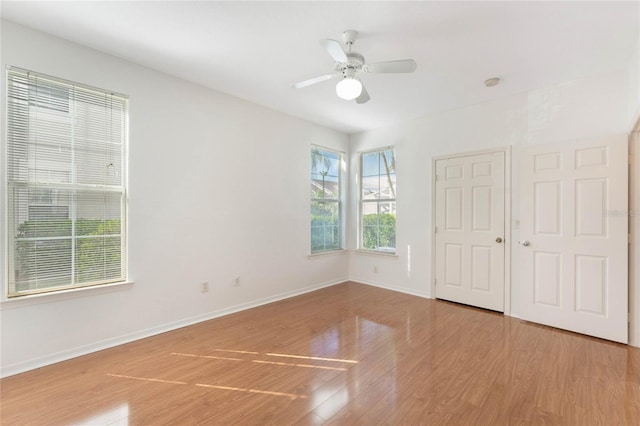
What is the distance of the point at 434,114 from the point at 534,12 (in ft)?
7.10

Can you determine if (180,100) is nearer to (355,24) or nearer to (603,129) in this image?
(355,24)

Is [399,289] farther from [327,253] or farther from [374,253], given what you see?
[327,253]

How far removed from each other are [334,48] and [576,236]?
3136mm

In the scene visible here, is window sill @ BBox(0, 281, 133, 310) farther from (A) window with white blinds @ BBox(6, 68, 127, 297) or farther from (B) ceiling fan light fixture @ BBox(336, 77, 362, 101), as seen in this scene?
(B) ceiling fan light fixture @ BBox(336, 77, 362, 101)

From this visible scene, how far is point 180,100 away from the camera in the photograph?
10.4 feet

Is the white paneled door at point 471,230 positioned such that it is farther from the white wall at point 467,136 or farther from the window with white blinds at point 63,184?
the window with white blinds at point 63,184

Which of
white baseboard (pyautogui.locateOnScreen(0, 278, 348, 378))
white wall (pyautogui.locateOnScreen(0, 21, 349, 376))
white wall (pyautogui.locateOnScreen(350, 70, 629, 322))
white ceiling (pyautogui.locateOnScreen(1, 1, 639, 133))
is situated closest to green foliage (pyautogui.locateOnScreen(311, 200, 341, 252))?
white wall (pyautogui.locateOnScreen(0, 21, 349, 376))

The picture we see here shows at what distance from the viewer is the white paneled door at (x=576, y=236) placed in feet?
9.22

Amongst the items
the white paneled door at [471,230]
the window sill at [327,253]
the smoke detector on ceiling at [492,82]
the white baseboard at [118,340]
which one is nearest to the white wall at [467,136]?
the white paneled door at [471,230]

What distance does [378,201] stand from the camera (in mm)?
4984

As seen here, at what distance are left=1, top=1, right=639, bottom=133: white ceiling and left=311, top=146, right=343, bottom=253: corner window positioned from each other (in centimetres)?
172

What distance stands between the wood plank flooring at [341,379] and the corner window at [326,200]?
6.07 feet

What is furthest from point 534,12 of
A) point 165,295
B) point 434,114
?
point 165,295

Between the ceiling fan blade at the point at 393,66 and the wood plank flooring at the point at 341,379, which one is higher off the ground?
the ceiling fan blade at the point at 393,66
